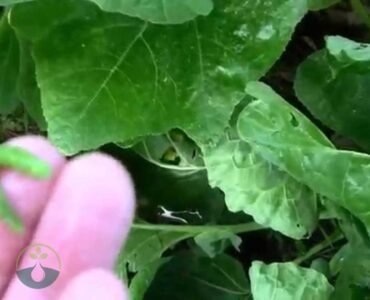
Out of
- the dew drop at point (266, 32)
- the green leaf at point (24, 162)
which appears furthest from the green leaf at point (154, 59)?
the green leaf at point (24, 162)

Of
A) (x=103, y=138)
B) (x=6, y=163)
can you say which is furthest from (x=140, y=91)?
(x=6, y=163)

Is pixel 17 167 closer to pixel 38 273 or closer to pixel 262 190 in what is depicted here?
pixel 38 273

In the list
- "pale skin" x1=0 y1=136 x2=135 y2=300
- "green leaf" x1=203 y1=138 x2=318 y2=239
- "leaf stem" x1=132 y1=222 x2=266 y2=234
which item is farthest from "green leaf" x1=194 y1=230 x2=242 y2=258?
"pale skin" x1=0 y1=136 x2=135 y2=300

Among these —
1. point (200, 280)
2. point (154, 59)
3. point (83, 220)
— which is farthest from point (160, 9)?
point (200, 280)

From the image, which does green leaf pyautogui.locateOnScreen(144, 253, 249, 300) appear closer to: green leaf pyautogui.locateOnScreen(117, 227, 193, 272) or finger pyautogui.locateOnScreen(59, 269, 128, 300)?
green leaf pyautogui.locateOnScreen(117, 227, 193, 272)

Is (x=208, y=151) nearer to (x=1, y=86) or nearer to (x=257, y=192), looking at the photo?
(x=257, y=192)

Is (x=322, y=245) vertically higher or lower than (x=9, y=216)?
lower

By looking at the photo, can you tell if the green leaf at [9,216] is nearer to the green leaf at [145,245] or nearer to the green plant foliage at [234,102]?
the green plant foliage at [234,102]
